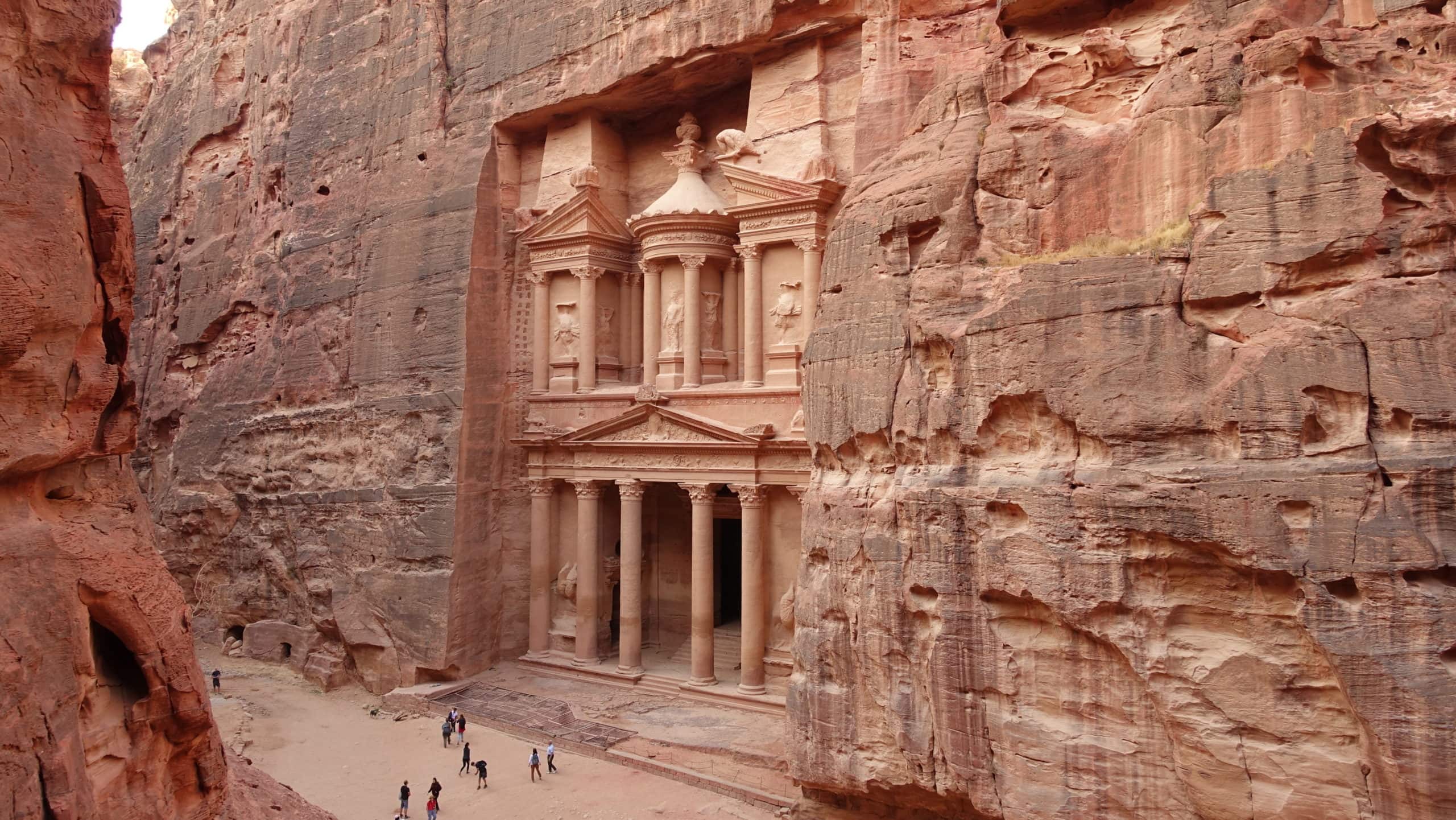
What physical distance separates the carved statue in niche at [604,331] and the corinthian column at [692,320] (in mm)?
2450

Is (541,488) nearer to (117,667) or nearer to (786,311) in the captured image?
(786,311)

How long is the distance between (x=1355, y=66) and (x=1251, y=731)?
6039 mm

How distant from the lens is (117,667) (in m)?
5.21

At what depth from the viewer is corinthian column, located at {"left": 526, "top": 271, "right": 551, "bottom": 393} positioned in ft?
65.9

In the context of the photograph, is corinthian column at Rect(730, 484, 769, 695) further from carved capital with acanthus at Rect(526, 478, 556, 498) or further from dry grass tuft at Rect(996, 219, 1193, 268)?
dry grass tuft at Rect(996, 219, 1193, 268)

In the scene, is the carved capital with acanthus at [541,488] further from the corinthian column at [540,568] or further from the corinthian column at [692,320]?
the corinthian column at [692,320]

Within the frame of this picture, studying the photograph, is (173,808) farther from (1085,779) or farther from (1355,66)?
(1355,66)

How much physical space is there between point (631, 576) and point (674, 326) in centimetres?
510

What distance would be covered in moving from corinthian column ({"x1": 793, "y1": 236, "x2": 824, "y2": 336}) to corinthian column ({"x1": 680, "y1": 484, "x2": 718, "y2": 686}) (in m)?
3.66

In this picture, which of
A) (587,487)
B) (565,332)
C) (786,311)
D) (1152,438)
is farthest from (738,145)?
(1152,438)

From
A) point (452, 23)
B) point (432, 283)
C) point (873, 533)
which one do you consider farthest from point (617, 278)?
point (873, 533)

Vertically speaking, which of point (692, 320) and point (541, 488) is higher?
point (692, 320)

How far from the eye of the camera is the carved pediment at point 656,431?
17.1 meters

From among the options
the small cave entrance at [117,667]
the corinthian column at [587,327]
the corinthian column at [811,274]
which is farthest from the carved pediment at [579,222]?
the small cave entrance at [117,667]
